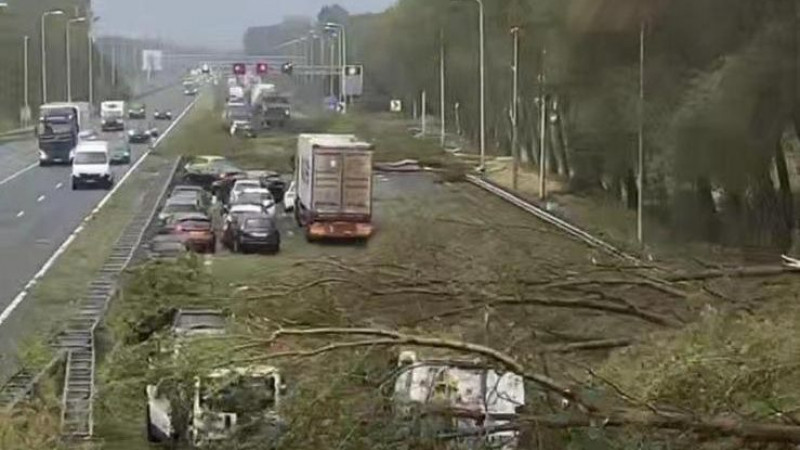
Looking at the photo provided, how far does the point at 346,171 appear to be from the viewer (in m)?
35.6

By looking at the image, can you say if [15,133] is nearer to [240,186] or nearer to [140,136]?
[140,136]

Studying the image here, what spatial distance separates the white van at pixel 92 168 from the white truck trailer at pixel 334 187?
13084 millimetres

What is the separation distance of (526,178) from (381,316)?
3189 centimetres

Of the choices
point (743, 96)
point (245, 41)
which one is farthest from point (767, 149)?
point (245, 41)

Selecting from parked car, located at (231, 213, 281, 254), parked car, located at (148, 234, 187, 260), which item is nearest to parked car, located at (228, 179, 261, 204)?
parked car, located at (231, 213, 281, 254)

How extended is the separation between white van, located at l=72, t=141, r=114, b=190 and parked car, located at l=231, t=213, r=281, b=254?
17212 mm

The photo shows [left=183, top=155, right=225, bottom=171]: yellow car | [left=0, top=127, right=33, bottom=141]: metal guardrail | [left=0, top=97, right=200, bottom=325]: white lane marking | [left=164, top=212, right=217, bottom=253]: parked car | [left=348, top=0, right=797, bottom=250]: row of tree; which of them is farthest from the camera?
[left=0, top=127, right=33, bottom=141]: metal guardrail

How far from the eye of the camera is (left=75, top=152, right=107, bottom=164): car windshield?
49688 mm

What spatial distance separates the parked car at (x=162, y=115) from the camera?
7431cm

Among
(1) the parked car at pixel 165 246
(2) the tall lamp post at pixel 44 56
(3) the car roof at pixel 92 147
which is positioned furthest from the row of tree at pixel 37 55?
(1) the parked car at pixel 165 246

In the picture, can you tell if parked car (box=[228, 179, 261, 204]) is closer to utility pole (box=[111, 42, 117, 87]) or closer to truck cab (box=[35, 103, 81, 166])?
truck cab (box=[35, 103, 81, 166])

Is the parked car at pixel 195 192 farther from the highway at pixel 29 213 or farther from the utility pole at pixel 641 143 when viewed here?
the utility pole at pixel 641 143

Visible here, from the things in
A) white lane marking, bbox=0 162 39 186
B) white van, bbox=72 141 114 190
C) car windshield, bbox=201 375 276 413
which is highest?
car windshield, bbox=201 375 276 413

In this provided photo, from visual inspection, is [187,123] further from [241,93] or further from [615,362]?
[615,362]
